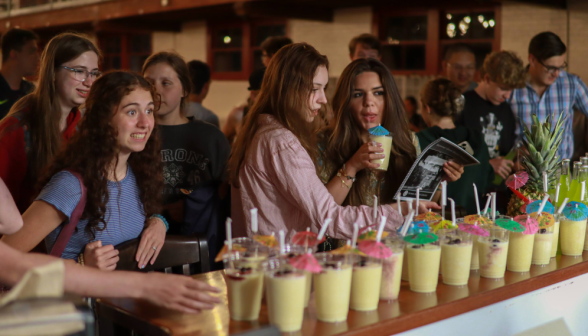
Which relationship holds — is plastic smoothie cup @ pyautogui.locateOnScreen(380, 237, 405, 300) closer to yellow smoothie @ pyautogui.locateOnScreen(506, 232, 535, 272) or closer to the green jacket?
yellow smoothie @ pyautogui.locateOnScreen(506, 232, 535, 272)

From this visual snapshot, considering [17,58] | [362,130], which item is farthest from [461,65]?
[17,58]

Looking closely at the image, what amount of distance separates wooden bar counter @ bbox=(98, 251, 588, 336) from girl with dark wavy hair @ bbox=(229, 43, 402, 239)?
14.7 inches

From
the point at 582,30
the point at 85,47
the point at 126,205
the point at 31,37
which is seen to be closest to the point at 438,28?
the point at 582,30

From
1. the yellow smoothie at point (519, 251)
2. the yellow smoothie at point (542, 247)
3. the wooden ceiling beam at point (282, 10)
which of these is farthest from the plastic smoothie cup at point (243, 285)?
the wooden ceiling beam at point (282, 10)

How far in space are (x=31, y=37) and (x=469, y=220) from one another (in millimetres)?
3865

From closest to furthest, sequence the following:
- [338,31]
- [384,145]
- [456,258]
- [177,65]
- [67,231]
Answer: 1. [456,258]
2. [67,231]
3. [384,145]
4. [177,65]
5. [338,31]

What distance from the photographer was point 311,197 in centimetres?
212

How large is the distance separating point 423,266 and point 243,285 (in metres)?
0.59

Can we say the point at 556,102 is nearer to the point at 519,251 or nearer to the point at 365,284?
the point at 519,251

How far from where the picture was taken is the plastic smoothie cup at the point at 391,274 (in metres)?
1.72

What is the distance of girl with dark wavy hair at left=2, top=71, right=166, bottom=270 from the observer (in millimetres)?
2002

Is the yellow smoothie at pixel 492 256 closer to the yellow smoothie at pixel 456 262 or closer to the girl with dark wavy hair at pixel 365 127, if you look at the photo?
the yellow smoothie at pixel 456 262

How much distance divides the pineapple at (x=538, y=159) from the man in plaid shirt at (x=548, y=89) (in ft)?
6.65

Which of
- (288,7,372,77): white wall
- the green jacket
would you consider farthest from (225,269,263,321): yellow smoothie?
(288,7,372,77): white wall
